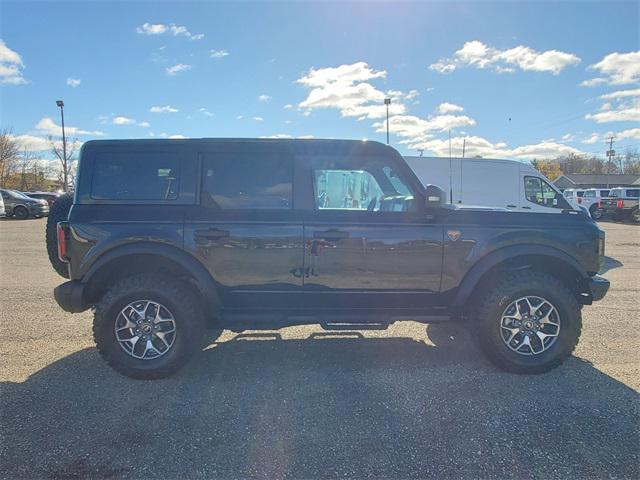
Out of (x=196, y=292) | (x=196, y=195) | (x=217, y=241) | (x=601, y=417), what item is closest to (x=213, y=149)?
(x=196, y=195)

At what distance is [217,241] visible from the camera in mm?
3375

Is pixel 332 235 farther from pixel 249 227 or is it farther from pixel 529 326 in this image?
pixel 529 326

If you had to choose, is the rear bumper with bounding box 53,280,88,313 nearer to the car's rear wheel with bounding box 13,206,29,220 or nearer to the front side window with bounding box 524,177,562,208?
the front side window with bounding box 524,177,562,208

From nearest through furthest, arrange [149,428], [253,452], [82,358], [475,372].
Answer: [253,452] → [149,428] → [475,372] → [82,358]

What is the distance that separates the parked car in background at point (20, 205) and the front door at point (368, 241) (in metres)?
21.8

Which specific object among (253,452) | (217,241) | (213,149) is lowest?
(253,452)

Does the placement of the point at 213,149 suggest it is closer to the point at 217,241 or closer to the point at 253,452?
the point at 217,241

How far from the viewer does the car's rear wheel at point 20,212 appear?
19.5m

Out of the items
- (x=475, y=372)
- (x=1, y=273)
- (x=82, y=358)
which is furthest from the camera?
(x=1, y=273)

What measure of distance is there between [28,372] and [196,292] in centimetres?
162

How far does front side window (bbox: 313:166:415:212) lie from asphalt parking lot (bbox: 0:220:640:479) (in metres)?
1.48

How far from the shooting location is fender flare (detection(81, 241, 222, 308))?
3.35 meters

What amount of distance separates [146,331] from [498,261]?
3.15m

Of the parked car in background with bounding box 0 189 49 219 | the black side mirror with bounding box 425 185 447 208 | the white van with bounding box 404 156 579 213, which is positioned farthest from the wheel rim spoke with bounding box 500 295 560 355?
the parked car in background with bounding box 0 189 49 219
